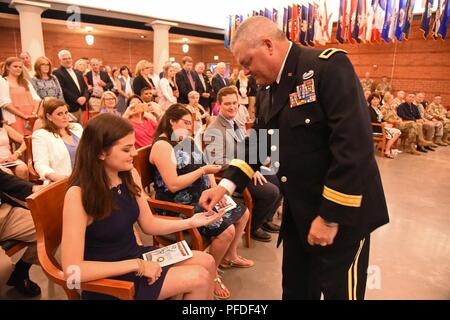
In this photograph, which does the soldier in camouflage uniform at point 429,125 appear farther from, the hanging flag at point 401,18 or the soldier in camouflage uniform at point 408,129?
the hanging flag at point 401,18

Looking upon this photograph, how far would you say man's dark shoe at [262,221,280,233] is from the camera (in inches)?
117

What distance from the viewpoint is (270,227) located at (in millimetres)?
2980

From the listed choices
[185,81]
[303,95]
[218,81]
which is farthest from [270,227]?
[218,81]

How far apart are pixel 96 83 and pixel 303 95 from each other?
5877mm

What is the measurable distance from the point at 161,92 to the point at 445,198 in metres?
4.45

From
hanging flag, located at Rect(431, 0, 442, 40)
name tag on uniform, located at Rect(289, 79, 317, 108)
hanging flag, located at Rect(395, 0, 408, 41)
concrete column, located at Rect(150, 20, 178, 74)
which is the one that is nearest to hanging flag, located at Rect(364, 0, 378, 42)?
hanging flag, located at Rect(395, 0, 408, 41)

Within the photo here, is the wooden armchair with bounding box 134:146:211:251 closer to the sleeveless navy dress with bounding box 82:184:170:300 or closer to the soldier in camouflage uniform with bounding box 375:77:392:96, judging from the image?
the sleeveless navy dress with bounding box 82:184:170:300

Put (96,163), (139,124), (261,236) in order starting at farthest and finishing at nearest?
1. (139,124)
2. (261,236)
3. (96,163)

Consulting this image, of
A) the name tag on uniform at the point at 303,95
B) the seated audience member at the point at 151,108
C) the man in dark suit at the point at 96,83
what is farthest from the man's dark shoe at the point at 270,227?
the man in dark suit at the point at 96,83

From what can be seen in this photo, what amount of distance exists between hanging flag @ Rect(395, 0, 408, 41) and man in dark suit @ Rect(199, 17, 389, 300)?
7847 mm

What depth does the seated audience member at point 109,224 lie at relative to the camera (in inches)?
49.9

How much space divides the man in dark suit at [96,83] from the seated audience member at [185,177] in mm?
3353

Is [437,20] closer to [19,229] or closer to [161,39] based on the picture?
[161,39]

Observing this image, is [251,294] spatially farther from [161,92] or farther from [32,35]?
[32,35]
